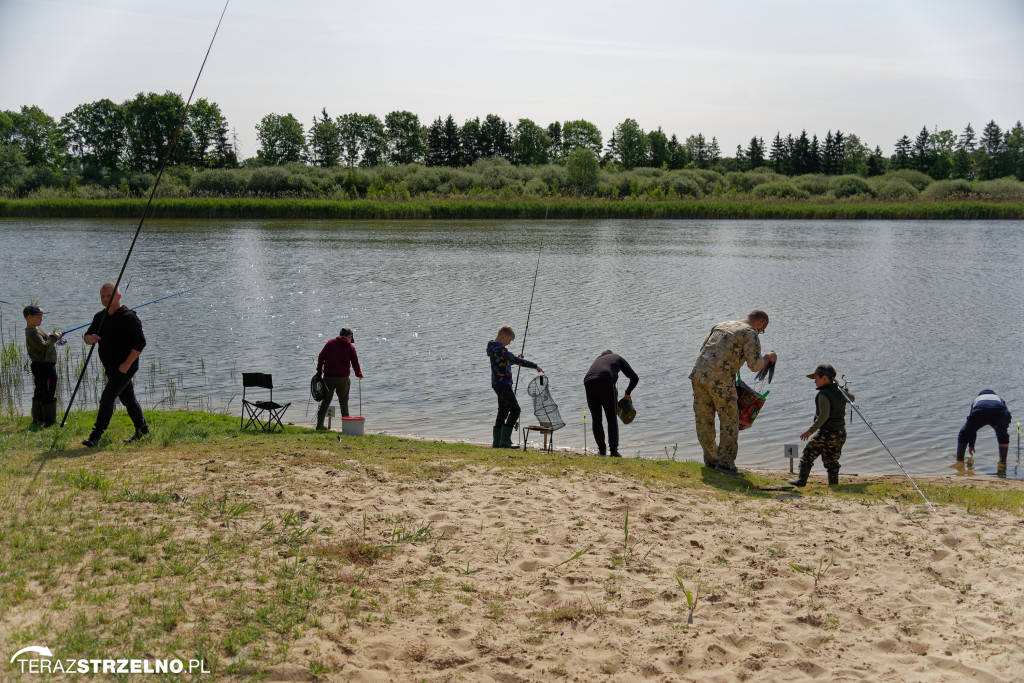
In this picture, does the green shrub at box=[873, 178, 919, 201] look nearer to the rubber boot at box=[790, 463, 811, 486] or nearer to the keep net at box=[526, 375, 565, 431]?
the keep net at box=[526, 375, 565, 431]

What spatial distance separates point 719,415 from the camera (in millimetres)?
9570

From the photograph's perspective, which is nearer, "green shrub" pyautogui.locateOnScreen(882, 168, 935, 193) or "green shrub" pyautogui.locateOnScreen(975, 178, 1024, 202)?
Answer: "green shrub" pyautogui.locateOnScreen(975, 178, 1024, 202)

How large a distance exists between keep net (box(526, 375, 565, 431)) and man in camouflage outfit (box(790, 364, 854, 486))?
3252 mm

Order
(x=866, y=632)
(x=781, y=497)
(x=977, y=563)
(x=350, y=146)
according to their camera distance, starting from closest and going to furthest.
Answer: (x=866, y=632)
(x=977, y=563)
(x=781, y=497)
(x=350, y=146)

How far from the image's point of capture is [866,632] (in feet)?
17.9

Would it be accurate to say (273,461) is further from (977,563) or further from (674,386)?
(674,386)

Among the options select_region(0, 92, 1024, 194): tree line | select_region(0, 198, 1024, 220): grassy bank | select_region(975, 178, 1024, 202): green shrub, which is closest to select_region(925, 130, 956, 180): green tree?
select_region(0, 92, 1024, 194): tree line

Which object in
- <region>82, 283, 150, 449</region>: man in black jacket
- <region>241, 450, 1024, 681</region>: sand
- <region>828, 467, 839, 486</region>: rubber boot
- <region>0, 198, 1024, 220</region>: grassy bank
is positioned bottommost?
<region>828, 467, 839, 486</region>: rubber boot

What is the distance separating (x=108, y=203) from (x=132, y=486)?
59.8 meters

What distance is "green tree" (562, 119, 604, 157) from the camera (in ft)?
427

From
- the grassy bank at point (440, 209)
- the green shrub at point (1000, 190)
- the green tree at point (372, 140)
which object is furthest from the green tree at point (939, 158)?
the green tree at point (372, 140)

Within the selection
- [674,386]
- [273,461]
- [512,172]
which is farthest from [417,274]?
[512,172]

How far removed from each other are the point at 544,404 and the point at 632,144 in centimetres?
11802

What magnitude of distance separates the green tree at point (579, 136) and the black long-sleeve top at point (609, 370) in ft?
403
